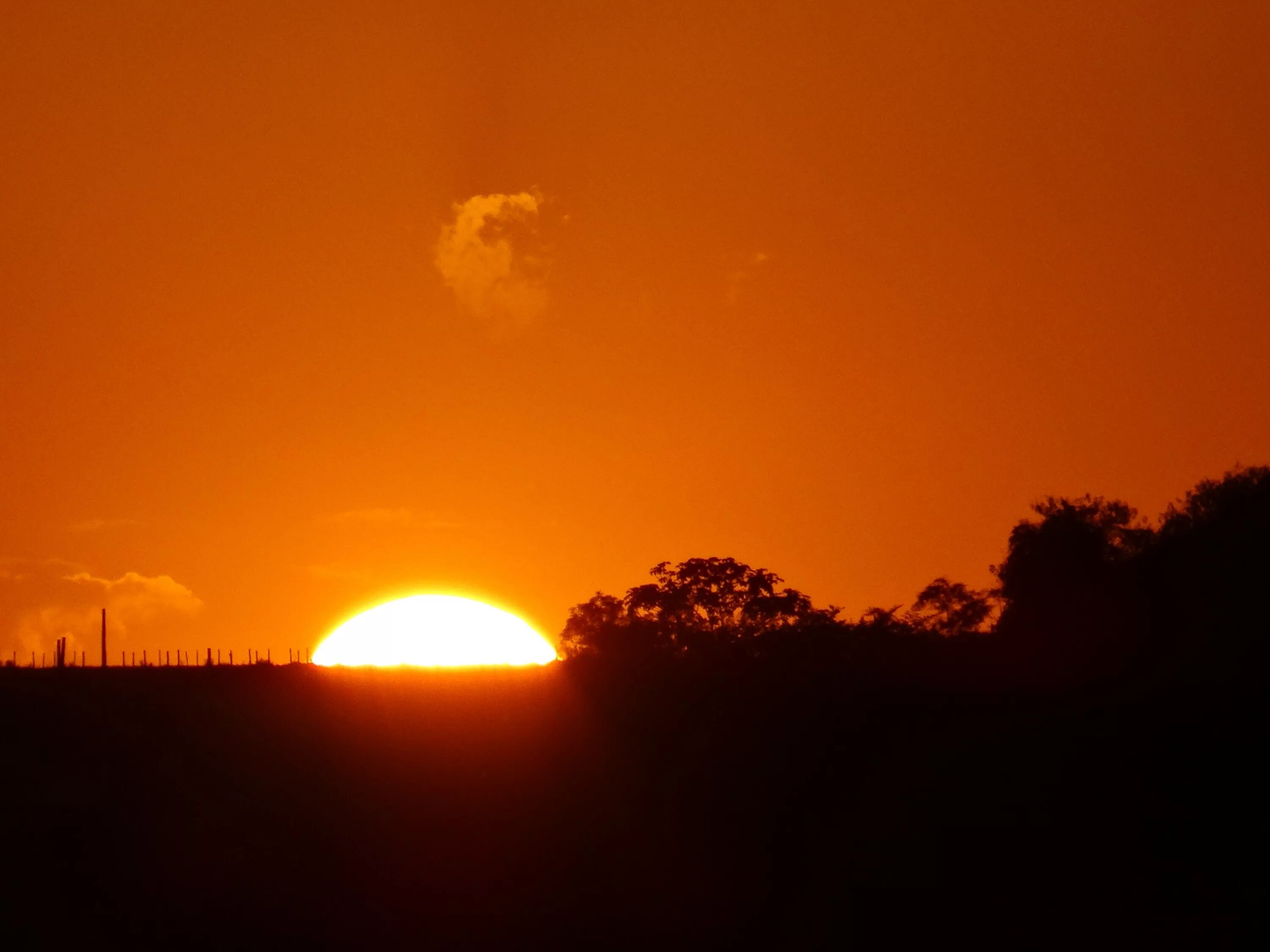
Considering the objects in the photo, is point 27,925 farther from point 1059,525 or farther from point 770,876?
point 1059,525

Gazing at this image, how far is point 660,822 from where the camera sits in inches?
1506

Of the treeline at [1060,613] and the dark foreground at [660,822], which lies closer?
the dark foreground at [660,822]

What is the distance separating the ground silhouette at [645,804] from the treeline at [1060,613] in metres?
0.97

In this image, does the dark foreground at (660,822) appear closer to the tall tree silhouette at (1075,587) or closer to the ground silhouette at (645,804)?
the ground silhouette at (645,804)

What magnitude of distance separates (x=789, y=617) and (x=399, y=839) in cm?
5142

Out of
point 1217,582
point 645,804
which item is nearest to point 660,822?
point 645,804

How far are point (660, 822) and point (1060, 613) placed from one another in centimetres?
3618

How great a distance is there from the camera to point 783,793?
1497 inches

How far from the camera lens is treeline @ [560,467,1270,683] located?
169ft

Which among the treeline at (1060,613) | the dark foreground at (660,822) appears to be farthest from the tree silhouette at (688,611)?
the dark foreground at (660,822)

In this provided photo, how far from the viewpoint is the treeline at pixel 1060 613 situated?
169 feet

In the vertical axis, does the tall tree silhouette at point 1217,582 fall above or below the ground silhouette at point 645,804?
above

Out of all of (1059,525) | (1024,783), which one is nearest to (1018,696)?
(1024,783)

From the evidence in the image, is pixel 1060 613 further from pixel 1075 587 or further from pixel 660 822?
pixel 660 822
